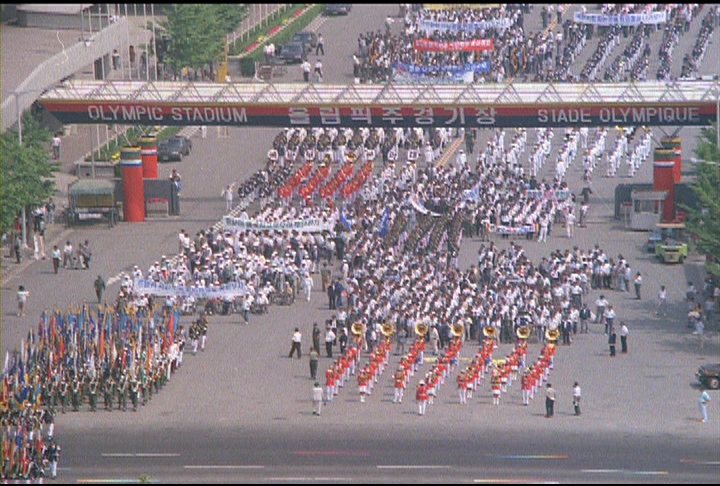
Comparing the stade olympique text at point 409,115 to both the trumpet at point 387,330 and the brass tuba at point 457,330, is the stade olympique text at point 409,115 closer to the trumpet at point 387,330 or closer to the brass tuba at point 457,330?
the brass tuba at point 457,330

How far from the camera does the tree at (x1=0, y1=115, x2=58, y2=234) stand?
90.2m

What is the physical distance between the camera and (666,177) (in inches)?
3802

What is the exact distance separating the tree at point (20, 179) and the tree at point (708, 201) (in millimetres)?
27150

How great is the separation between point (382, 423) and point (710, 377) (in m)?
11.8

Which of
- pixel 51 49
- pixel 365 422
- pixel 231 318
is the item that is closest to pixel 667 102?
pixel 231 318

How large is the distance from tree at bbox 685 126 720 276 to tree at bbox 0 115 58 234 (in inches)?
1069

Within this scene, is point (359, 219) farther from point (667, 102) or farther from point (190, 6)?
point (190, 6)

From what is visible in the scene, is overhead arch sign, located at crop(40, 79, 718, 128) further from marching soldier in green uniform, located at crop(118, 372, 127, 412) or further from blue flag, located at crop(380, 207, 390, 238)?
marching soldier in green uniform, located at crop(118, 372, 127, 412)

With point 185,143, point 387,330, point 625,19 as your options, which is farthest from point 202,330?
point 625,19

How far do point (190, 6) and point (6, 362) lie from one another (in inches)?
1942

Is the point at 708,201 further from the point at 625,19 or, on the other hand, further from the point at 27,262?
the point at 625,19

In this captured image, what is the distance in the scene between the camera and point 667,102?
95312 mm

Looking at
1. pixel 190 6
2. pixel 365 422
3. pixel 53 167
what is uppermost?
pixel 190 6

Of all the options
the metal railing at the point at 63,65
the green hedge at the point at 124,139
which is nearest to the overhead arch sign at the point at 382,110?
the metal railing at the point at 63,65
